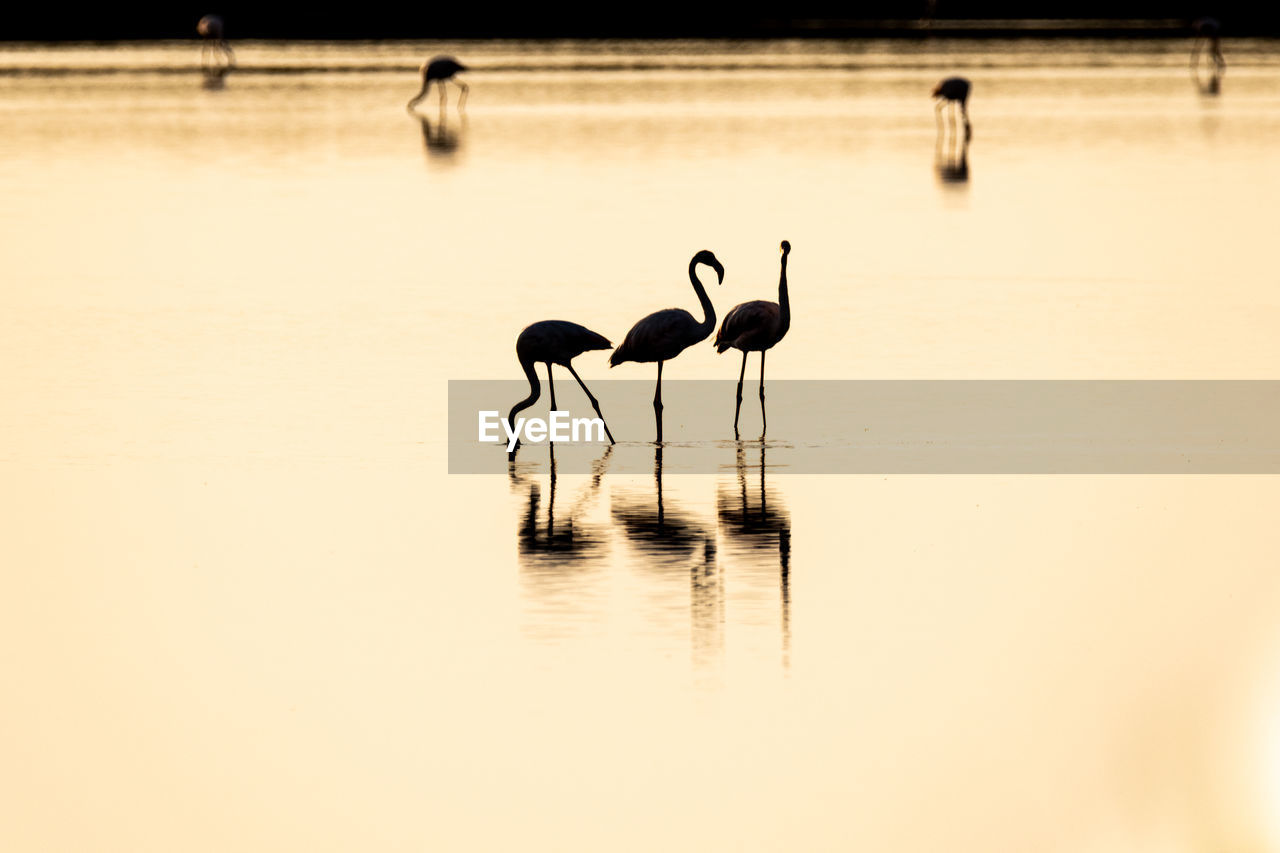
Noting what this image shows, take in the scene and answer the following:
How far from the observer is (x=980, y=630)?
7.59m

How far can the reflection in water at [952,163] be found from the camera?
82.1 ft

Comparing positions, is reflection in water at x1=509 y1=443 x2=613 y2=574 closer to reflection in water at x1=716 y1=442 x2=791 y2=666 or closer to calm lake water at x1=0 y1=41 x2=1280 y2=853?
calm lake water at x1=0 y1=41 x2=1280 y2=853

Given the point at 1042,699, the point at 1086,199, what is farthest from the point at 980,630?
the point at 1086,199

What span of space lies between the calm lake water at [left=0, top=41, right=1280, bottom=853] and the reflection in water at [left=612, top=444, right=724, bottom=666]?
0.02 metres

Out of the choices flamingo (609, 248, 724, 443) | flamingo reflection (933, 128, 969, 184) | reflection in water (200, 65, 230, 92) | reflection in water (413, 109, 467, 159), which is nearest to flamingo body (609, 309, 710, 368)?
flamingo (609, 248, 724, 443)

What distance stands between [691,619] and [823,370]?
5.61 metres

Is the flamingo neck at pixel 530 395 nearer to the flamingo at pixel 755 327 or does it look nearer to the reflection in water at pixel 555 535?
the reflection in water at pixel 555 535

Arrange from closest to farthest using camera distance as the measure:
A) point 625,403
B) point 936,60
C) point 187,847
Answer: point 187,847
point 625,403
point 936,60

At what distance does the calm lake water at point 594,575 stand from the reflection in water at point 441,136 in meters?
9.06

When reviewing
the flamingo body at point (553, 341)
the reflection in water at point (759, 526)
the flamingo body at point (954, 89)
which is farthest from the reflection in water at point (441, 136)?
the reflection in water at point (759, 526)

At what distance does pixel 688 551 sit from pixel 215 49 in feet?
145

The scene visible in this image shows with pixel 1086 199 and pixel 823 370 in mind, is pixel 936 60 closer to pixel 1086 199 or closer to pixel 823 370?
pixel 1086 199

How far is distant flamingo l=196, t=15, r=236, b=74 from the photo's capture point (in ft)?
158

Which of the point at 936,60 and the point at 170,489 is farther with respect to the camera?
the point at 936,60
